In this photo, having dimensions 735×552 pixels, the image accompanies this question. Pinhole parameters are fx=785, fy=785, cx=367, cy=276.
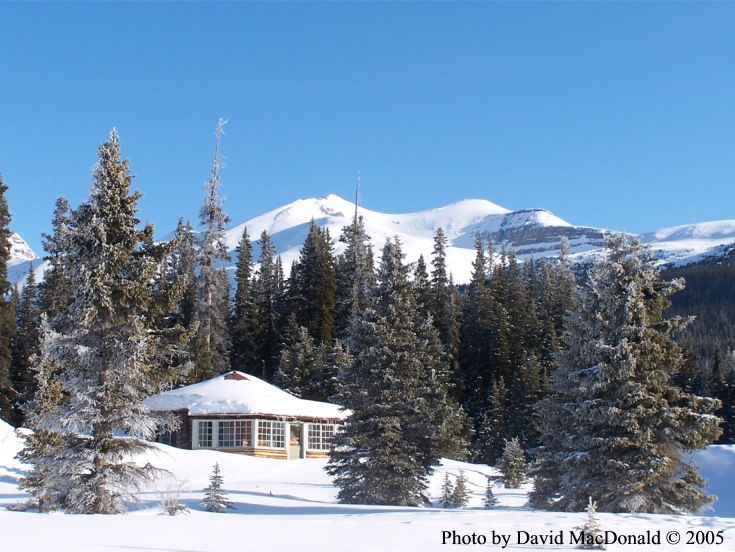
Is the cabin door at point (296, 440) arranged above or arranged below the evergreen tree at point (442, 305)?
below

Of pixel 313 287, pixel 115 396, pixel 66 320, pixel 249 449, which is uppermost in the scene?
pixel 313 287

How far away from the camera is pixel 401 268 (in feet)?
100

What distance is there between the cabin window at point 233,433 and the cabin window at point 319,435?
4455 mm

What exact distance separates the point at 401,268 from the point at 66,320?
14.7 meters

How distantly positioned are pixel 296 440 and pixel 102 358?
2697 centimetres

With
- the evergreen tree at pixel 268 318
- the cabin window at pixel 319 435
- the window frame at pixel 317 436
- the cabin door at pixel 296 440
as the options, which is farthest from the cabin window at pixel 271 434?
the evergreen tree at pixel 268 318

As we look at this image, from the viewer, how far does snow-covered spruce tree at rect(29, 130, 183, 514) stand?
702 inches

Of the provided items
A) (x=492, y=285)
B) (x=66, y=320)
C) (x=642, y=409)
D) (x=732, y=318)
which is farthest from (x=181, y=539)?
(x=732, y=318)

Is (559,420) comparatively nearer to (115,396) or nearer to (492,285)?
(115,396)

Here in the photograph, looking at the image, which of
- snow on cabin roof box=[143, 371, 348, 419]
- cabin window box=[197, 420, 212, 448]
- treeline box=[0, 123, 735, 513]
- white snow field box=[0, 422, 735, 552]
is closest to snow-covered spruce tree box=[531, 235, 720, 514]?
treeline box=[0, 123, 735, 513]

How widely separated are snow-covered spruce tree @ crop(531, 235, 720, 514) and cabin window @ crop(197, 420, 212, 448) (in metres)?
22.4

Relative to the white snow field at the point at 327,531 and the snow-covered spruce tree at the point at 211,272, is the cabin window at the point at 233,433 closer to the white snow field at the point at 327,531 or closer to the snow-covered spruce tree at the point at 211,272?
the snow-covered spruce tree at the point at 211,272

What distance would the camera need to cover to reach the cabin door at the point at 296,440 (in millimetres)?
Result: 43750

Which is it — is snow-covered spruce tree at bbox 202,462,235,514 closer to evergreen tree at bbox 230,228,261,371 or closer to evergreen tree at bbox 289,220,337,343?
evergreen tree at bbox 289,220,337,343
